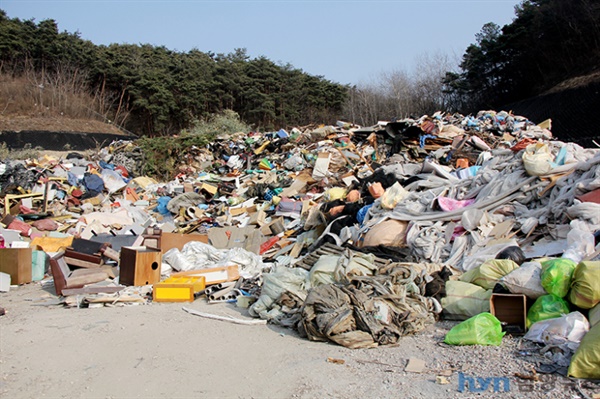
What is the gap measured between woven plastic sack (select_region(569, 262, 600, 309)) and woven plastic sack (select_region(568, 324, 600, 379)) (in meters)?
0.52

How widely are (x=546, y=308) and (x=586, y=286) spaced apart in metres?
0.39

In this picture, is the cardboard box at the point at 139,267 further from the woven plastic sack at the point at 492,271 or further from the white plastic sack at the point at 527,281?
the white plastic sack at the point at 527,281

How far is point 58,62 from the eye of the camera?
27422 mm

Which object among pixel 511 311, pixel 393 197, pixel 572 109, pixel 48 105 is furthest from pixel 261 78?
pixel 511 311

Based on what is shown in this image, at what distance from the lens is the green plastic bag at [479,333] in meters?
3.95

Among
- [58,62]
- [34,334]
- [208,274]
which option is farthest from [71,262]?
[58,62]

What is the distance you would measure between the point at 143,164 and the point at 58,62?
14773 mm

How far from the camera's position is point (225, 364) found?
396cm

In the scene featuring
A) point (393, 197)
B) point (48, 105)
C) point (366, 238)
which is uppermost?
point (48, 105)

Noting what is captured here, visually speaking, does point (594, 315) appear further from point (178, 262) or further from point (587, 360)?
point (178, 262)

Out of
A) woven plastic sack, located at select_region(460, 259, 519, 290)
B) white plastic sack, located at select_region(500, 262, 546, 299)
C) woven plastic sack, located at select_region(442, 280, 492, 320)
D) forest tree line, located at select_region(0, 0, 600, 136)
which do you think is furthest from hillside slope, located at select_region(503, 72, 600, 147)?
white plastic sack, located at select_region(500, 262, 546, 299)

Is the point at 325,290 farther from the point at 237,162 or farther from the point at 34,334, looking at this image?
the point at 237,162


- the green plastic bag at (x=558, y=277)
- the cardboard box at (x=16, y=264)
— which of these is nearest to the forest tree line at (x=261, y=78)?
the cardboard box at (x=16, y=264)

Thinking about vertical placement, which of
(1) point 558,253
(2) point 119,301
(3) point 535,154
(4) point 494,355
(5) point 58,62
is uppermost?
(5) point 58,62
